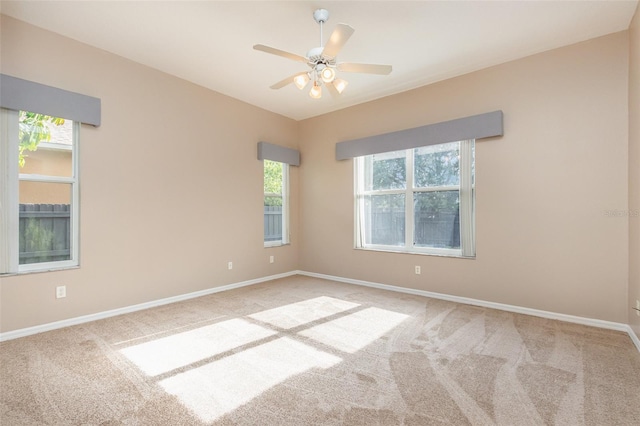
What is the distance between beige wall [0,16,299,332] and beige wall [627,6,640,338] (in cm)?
434

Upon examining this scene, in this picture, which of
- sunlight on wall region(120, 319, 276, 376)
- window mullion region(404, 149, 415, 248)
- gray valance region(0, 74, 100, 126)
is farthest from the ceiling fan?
sunlight on wall region(120, 319, 276, 376)

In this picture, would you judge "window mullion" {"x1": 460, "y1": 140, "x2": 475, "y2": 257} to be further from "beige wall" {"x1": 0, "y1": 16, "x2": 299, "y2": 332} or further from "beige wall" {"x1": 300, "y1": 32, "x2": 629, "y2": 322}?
"beige wall" {"x1": 0, "y1": 16, "x2": 299, "y2": 332}

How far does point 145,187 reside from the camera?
3.55 meters

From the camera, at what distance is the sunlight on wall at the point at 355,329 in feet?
8.59

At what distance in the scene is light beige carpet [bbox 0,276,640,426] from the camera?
1.68m

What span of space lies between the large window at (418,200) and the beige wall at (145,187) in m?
1.76

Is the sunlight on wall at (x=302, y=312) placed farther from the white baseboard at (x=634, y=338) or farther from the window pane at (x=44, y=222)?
the white baseboard at (x=634, y=338)

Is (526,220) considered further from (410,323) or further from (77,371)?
(77,371)

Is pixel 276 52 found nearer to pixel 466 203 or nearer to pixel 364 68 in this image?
pixel 364 68

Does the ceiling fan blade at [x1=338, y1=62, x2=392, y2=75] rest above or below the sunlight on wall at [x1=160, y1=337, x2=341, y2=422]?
above

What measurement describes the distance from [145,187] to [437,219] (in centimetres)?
368

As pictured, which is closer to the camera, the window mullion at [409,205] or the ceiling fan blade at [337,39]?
the ceiling fan blade at [337,39]

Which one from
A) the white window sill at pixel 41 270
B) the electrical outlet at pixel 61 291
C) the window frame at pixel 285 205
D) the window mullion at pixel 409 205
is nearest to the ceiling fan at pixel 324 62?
the window mullion at pixel 409 205

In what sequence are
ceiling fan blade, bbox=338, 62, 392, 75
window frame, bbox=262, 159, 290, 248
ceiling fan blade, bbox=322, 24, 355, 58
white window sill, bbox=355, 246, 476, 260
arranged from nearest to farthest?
ceiling fan blade, bbox=322, 24, 355, 58 < ceiling fan blade, bbox=338, 62, 392, 75 < white window sill, bbox=355, 246, 476, 260 < window frame, bbox=262, 159, 290, 248
